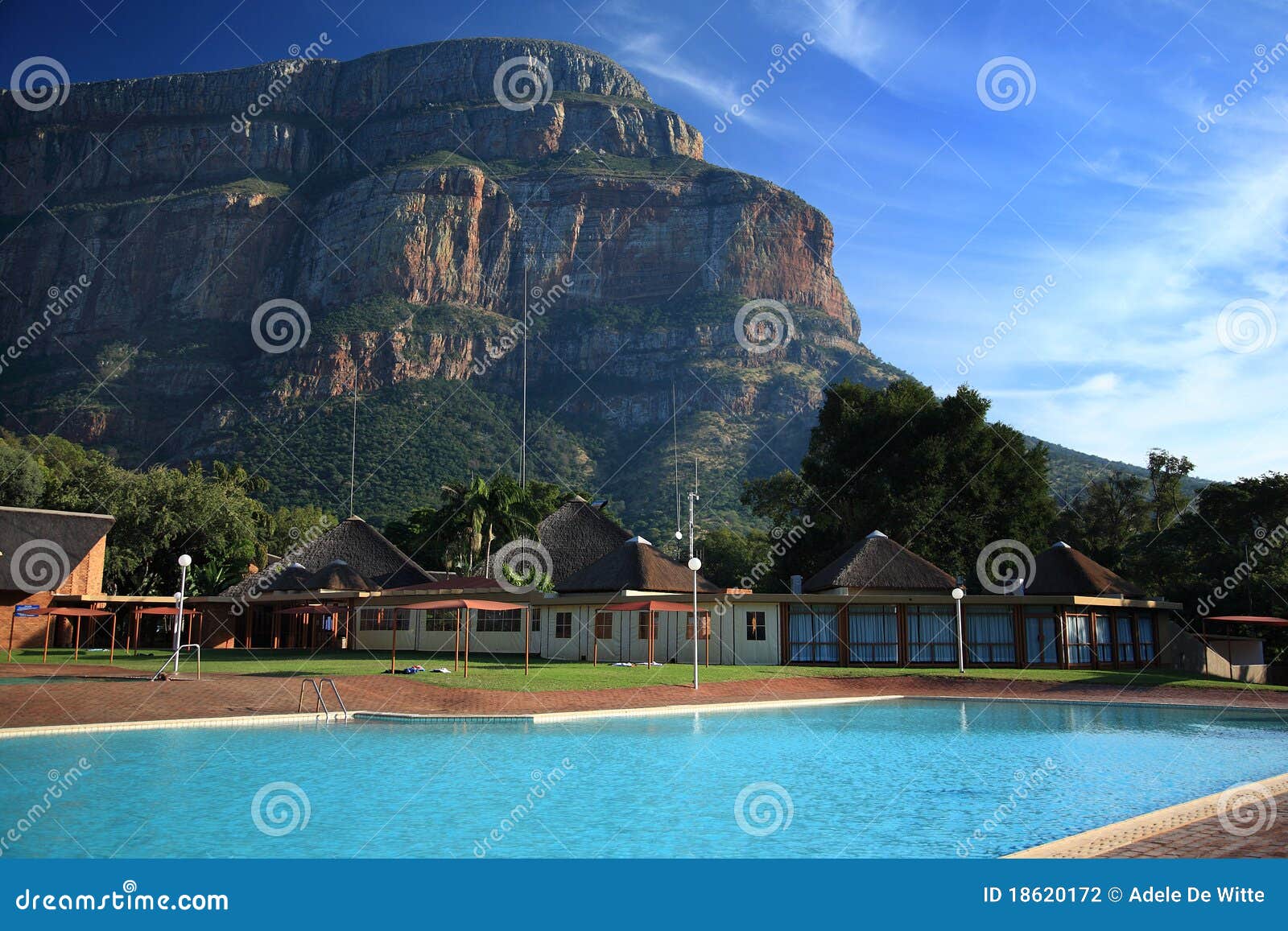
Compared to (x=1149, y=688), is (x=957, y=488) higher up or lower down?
higher up

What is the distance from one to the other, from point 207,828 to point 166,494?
128 ft

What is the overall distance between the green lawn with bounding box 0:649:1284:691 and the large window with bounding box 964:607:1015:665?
1939 mm

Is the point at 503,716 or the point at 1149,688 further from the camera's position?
the point at 1149,688

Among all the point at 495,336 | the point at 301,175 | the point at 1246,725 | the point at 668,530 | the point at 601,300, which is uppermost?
the point at 301,175

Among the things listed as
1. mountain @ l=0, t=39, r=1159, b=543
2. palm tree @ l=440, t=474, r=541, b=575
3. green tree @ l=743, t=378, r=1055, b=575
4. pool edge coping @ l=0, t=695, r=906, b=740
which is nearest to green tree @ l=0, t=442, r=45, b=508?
palm tree @ l=440, t=474, r=541, b=575

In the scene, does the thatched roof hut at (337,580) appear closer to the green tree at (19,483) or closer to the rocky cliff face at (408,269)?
the green tree at (19,483)

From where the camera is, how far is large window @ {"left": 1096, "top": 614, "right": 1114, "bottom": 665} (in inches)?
1158

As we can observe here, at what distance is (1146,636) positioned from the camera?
30516 mm

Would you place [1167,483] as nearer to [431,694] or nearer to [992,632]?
[992,632]

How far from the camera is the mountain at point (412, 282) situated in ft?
268

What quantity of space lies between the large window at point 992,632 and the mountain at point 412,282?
38.1 m

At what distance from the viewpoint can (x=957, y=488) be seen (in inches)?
1554
